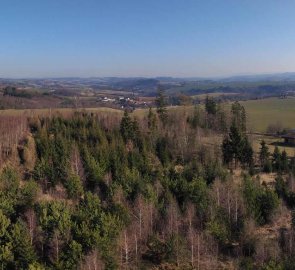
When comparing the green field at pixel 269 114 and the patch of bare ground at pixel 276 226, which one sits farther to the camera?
the green field at pixel 269 114

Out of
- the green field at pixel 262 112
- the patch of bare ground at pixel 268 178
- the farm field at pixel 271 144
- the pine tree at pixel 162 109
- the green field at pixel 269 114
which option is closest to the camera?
the patch of bare ground at pixel 268 178

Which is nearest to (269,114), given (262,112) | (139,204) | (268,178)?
(262,112)

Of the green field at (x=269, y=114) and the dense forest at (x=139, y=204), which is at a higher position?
the green field at (x=269, y=114)

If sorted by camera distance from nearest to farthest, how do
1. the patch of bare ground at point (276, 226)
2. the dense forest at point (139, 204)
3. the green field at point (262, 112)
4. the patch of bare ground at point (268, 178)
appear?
1. the dense forest at point (139, 204)
2. the patch of bare ground at point (276, 226)
3. the patch of bare ground at point (268, 178)
4. the green field at point (262, 112)

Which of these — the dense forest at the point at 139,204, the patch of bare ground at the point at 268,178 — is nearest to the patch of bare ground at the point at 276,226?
the dense forest at the point at 139,204

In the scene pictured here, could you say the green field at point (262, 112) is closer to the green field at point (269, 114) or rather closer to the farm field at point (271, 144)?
the green field at point (269, 114)

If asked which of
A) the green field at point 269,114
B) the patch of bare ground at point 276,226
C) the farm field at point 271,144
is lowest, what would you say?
the patch of bare ground at point 276,226

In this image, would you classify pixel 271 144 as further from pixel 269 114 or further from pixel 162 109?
pixel 269 114

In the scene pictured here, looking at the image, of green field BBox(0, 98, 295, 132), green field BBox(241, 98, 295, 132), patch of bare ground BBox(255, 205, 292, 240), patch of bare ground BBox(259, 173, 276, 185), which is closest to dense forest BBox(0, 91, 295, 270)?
patch of bare ground BBox(255, 205, 292, 240)
